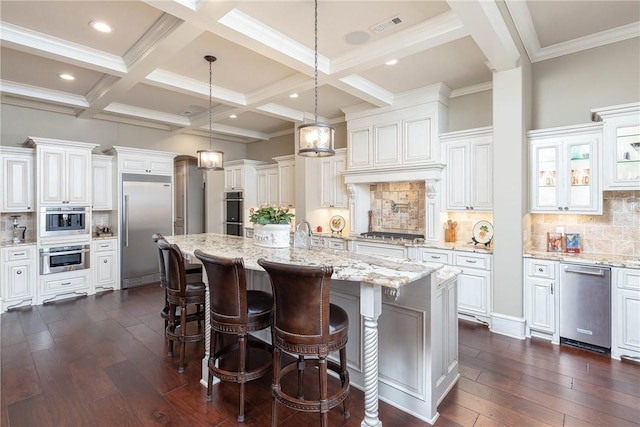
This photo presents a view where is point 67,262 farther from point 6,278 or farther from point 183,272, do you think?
point 183,272

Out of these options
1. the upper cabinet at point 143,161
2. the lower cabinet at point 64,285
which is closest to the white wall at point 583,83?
the upper cabinet at point 143,161

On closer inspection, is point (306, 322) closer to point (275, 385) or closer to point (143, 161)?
point (275, 385)

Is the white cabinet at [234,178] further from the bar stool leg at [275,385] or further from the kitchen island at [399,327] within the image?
the bar stool leg at [275,385]

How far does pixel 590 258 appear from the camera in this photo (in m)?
3.25

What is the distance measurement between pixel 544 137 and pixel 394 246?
2.21m

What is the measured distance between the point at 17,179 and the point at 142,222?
180 centimetres

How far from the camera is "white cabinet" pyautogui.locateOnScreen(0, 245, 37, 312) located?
451 cm

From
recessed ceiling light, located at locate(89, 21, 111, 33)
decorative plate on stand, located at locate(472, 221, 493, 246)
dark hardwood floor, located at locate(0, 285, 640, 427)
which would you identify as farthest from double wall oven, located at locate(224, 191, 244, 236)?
decorative plate on stand, located at locate(472, 221, 493, 246)

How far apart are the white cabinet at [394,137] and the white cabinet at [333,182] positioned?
37 cm

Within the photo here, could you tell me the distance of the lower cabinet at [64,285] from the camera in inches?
191

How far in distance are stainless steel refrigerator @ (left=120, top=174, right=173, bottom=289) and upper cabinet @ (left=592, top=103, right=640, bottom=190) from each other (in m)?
6.48

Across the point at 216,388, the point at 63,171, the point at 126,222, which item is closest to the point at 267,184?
the point at 126,222

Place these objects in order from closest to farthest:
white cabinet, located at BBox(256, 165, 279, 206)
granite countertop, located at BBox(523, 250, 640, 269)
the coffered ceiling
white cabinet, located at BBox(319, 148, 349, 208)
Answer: the coffered ceiling, granite countertop, located at BBox(523, 250, 640, 269), white cabinet, located at BBox(319, 148, 349, 208), white cabinet, located at BBox(256, 165, 279, 206)

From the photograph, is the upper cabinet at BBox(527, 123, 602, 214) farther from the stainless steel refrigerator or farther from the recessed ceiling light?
the stainless steel refrigerator
